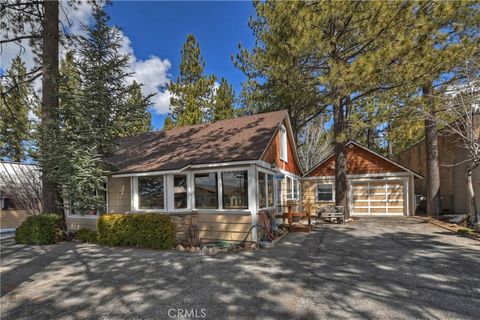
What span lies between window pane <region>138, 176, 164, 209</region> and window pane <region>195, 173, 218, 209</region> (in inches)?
A: 53.7

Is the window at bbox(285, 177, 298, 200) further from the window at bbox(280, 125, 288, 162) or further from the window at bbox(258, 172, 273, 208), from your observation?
the window at bbox(258, 172, 273, 208)

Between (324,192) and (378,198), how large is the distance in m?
3.19

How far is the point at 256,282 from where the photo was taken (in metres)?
5.23

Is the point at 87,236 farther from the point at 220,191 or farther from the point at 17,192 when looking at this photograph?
the point at 17,192

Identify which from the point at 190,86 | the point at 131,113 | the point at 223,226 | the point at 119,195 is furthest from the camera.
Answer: the point at 190,86

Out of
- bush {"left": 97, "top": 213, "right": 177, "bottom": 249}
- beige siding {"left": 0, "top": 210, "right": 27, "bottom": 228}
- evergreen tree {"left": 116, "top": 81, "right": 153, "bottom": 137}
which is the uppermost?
evergreen tree {"left": 116, "top": 81, "right": 153, "bottom": 137}

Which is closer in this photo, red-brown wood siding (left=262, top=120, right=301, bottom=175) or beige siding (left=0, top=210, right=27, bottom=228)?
red-brown wood siding (left=262, top=120, right=301, bottom=175)

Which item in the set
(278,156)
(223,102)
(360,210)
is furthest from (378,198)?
(223,102)

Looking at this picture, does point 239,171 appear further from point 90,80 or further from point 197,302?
point 90,80

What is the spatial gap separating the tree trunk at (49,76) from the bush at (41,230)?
2.07 ft

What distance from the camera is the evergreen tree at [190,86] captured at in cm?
2336

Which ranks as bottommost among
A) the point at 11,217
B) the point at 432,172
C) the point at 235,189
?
the point at 11,217

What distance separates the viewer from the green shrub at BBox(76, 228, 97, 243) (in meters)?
9.63

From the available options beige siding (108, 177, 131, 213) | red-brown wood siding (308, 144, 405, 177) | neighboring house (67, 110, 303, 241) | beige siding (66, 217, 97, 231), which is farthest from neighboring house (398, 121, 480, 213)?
beige siding (66, 217, 97, 231)
